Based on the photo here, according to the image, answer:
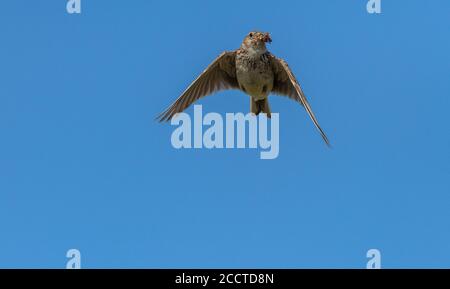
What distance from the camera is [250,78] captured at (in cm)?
1332

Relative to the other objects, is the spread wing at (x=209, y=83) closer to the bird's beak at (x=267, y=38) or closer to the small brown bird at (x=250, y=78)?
the small brown bird at (x=250, y=78)

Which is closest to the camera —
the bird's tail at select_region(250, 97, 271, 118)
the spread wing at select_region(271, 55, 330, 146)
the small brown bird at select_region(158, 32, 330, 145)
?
the spread wing at select_region(271, 55, 330, 146)

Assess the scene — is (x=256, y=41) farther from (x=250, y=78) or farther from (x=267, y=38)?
(x=250, y=78)

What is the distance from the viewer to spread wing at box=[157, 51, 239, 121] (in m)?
13.8

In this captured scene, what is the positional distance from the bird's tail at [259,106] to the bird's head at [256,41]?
35.4 inches

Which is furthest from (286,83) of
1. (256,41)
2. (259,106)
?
(256,41)

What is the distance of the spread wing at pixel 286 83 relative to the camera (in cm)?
1275

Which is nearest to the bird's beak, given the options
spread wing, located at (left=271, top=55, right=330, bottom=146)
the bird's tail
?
spread wing, located at (left=271, top=55, right=330, bottom=146)

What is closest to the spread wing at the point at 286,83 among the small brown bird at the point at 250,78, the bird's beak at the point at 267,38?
the small brown bird at the point at 250,78

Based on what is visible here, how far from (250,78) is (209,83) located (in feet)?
3.32

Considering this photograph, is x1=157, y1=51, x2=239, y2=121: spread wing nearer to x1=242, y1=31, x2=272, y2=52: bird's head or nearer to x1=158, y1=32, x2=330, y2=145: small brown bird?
x1=158, y1=32, x2=330, y2=145: small brown bird
